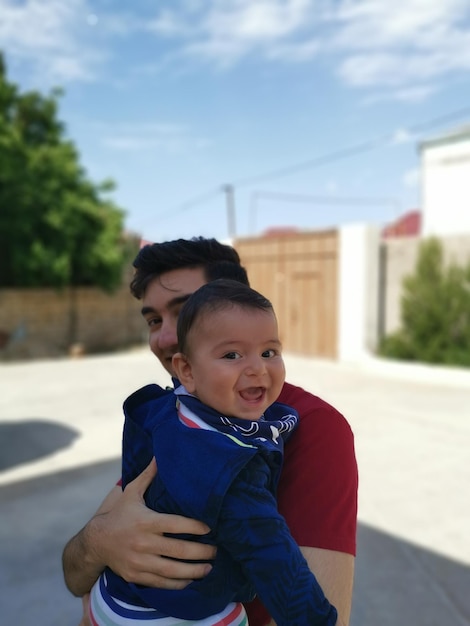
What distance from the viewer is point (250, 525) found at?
966 mm

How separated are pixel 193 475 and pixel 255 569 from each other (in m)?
0.18

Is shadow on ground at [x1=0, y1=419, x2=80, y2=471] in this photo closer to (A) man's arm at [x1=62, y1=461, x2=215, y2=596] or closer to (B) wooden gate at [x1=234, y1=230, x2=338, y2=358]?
(A) man's arm at [x1=62, y1=461, x2=215, y2=596]

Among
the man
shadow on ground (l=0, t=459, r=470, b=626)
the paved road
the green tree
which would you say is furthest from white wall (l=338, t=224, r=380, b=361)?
the man

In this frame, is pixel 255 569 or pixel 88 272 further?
pixel 88 272

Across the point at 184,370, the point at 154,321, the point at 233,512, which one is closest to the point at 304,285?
the point at 154,321

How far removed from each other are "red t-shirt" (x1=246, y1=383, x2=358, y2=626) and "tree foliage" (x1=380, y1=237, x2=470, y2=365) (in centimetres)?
794

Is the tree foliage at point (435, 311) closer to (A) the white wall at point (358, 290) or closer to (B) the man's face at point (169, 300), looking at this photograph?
(A) the white wall at point (358, 290)

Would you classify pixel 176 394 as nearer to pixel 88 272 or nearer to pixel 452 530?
pixel 452 530

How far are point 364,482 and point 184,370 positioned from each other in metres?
3.69

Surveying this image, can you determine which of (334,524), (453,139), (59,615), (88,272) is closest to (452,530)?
(59,615)

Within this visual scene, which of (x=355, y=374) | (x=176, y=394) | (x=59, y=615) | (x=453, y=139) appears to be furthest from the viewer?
(x=453, y=139)

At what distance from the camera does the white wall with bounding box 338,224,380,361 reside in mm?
9914

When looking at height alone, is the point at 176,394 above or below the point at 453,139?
below

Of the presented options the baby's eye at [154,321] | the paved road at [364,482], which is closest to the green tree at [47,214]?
the paved road at [364,482]
